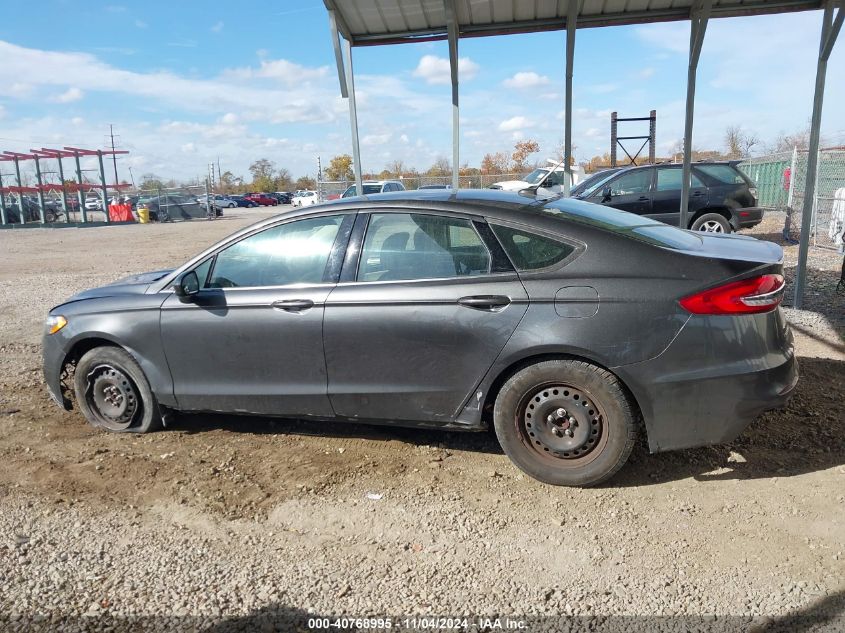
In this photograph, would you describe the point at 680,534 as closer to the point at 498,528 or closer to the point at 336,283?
the point at 498,528

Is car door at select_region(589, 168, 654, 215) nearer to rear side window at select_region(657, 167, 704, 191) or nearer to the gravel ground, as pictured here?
rear side window at select_region(657, 167, 704, 191)

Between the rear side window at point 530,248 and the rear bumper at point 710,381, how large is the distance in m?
0.70

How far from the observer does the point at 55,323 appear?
4.55m

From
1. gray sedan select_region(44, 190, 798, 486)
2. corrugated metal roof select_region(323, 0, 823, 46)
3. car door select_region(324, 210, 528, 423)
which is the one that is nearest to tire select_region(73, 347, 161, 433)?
gray sedan select_region(44, 190, 798, 486)

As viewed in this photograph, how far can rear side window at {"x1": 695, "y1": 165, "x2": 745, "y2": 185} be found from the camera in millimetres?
12656

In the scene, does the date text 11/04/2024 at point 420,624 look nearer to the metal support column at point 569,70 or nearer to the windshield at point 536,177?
the metal support column at point 569,70

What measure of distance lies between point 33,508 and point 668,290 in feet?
12.1

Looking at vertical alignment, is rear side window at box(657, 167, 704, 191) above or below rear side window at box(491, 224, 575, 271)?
above

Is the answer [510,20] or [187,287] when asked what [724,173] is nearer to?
[510,20]

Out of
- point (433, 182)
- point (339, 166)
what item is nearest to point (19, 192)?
point (433, 182)

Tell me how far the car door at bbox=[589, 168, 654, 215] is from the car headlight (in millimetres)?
10566

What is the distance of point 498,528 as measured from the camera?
3.20 m

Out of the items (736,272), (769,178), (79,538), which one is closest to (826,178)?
(769,178)

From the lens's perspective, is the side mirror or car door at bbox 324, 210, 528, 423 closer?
car door at bbox 324, 210, 528, 423
